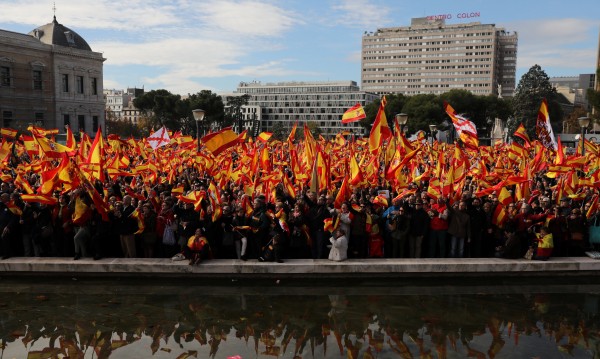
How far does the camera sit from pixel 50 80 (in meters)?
64.1

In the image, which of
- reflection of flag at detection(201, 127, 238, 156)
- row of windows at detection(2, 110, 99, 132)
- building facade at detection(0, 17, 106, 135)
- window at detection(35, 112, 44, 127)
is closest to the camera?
reflection of flag at detection(201, 127, 238, 156)

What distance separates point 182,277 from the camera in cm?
981

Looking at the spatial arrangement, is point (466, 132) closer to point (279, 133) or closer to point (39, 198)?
point (39, 198)

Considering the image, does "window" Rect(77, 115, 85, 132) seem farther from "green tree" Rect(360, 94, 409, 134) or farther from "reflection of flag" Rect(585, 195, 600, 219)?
"reflection of flag" Rect(585, 195, 600, 219)

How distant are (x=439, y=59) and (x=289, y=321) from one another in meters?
170

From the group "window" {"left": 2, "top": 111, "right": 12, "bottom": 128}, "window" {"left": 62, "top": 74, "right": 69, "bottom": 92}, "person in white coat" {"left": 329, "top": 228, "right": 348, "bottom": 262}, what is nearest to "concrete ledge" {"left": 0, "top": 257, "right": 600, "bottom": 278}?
"person in white coat" {"left": 329, "top": 228, "right": 348, "bottom": 262}

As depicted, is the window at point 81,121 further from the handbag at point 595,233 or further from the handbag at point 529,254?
the handbag at point 595,233

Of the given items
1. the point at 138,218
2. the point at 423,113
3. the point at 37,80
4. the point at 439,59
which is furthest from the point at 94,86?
the point at 439,59

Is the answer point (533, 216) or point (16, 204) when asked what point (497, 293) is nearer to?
point (533, 216)

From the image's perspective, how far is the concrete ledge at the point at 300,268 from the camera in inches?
382

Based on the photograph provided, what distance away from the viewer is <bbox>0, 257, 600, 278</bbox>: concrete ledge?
9.70m

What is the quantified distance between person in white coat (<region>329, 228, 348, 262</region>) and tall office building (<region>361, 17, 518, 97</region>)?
15981 centimetres

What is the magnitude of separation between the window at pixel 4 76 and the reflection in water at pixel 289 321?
58.6 metres

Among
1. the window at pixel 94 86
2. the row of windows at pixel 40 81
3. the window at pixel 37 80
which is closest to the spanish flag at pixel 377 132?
the row of windows at pixel 40 81
